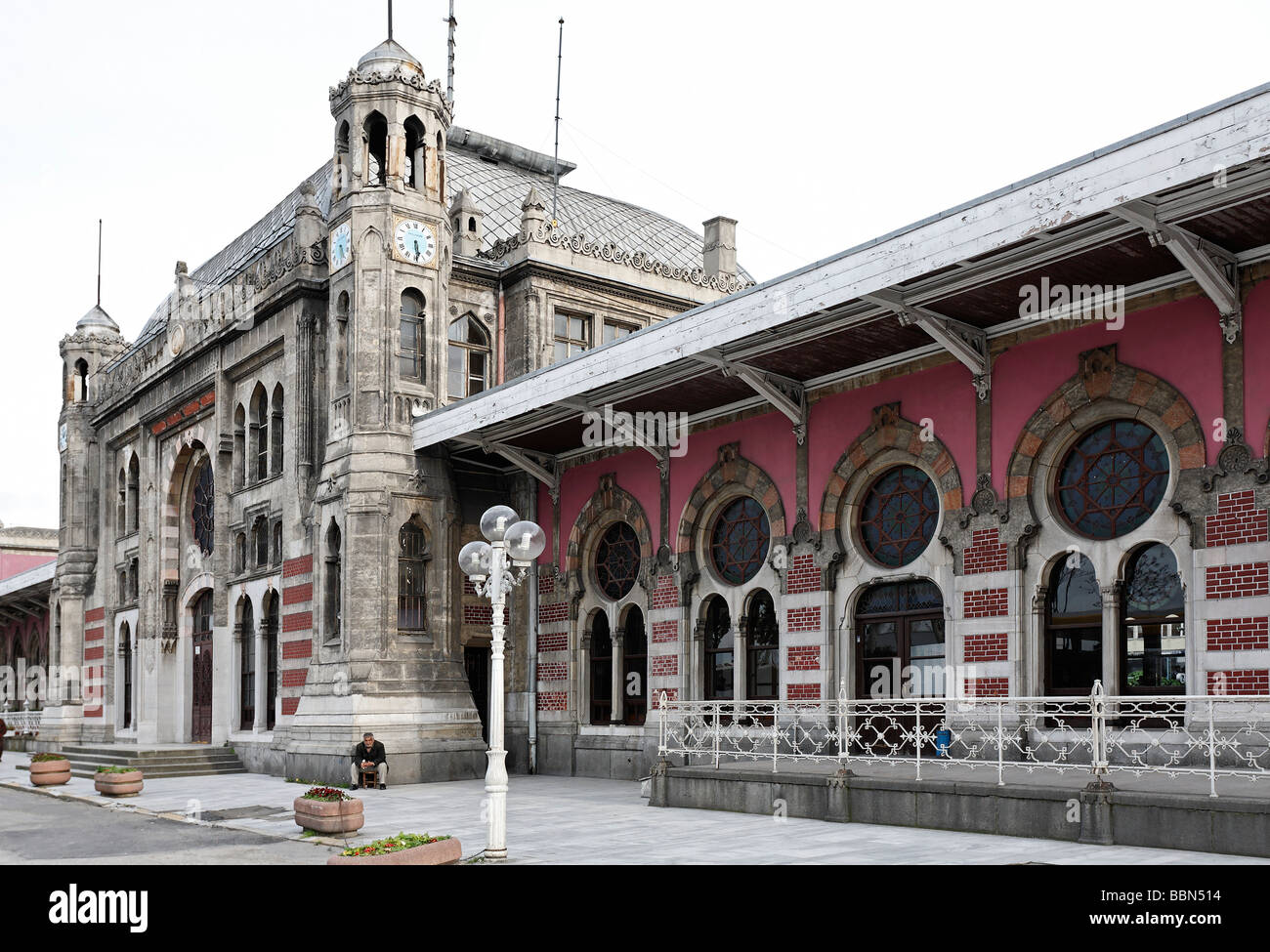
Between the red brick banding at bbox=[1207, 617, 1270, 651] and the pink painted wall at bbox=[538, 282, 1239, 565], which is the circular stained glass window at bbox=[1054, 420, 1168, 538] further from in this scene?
the red brick banding at bbox=[1207, 617, 1270, 651]

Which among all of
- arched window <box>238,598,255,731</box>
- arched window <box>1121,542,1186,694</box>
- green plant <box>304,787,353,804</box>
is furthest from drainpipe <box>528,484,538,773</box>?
arched window <box>1121,542,1186,694</box>

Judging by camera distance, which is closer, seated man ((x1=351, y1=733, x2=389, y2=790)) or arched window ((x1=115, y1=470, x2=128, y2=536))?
seated man ((x1=351, y1=733, x2=389, y2=790))

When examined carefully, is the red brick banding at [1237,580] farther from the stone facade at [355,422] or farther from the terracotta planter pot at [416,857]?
the stone facade at [355,422]

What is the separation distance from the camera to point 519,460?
954 inches

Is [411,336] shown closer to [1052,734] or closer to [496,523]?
[496,523]

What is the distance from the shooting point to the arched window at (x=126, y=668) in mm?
36125

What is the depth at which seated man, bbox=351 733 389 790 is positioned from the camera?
846 inches

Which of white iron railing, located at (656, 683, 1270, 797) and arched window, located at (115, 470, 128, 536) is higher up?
arched window, located at (115, 470, 128, 536)

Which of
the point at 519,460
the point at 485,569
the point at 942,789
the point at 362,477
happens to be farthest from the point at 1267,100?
the point at 362,477

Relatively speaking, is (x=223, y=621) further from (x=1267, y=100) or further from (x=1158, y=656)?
(x=1267, y=100)

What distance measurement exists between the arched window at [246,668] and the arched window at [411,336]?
7.95 metres

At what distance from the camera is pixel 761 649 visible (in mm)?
20484

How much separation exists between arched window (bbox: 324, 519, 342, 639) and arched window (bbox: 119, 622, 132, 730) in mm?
13968

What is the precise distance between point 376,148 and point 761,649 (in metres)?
Answer: 12.7
